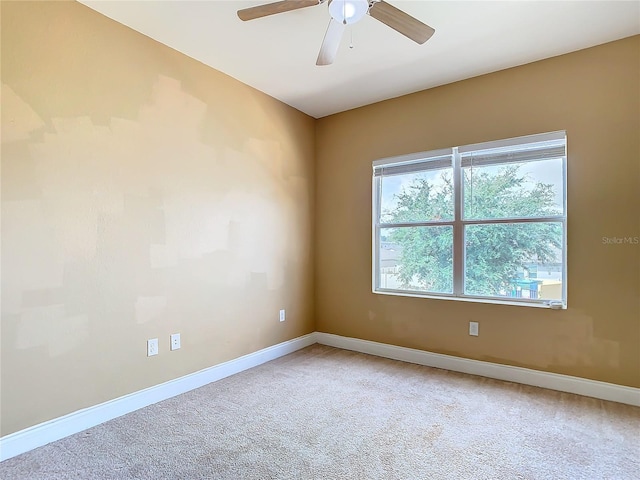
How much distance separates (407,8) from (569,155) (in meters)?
1.70

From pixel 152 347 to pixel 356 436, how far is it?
61.6 inches

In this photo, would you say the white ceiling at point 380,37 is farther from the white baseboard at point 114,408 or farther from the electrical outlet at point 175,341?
the white baseboard at point 114,408

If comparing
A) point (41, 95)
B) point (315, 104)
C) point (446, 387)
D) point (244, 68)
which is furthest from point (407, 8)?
point (446, 387)

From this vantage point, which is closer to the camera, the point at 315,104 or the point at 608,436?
the point at 608,436

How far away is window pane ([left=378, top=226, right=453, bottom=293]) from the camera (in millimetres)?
3334

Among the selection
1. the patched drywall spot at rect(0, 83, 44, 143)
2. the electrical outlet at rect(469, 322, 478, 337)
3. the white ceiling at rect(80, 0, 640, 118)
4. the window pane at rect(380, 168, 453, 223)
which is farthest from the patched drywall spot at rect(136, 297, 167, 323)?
the electrical outlet at rect(469, 322, 478, 337)

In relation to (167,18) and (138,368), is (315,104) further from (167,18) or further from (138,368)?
(138,368)

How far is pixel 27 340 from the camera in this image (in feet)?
6.44

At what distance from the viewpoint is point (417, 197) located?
3523 millimetres

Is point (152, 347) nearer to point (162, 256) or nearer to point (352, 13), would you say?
point (162, 256)

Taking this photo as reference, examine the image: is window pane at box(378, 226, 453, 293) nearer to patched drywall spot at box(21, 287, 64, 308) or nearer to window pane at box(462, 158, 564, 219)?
window pane at box(462, 158, 564, 219)

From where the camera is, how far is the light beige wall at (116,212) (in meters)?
1.96

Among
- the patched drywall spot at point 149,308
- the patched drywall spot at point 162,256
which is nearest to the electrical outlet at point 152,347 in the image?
the patched drywall spot at point 149,308

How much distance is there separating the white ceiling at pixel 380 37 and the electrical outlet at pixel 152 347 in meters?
2.21
